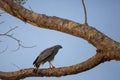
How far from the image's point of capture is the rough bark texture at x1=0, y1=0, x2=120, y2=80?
7.67 feet

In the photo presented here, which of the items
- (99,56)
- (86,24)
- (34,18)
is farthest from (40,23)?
(99,56)

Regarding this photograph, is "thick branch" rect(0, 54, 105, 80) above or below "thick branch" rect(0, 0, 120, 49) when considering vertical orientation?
below

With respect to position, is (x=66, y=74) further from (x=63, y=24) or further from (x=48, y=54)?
(x=48, y=54)

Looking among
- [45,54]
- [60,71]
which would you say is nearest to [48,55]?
[45,54]

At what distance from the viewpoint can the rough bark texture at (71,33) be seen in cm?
234

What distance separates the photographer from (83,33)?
243 cm

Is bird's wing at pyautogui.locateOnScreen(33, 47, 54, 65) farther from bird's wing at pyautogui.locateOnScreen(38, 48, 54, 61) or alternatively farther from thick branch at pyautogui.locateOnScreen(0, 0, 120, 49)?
thick branch at pyautogui.locateOnScreen(0, 0, 120, 49)

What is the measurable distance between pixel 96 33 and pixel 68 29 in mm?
274

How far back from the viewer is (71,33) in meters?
2.52

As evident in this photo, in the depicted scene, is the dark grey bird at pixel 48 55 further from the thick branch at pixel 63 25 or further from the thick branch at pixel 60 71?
the thick branch at pixel 63 25

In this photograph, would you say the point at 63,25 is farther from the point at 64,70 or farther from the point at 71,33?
the point at 64,70

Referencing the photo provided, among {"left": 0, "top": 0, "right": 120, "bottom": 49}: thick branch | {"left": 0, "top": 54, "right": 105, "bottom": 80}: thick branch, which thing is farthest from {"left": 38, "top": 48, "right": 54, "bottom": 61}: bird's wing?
{"left": 0, "top": 0, "right": 120, "bottom": 49}: thick branch

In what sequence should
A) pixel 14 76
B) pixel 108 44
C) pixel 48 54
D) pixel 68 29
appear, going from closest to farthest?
pixel 108 44, pixel 68 29, pixel 14 76, pixel 48 54

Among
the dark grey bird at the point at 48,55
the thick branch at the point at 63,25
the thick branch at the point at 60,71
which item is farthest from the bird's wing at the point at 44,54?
the thick branch at the point at 63,25
